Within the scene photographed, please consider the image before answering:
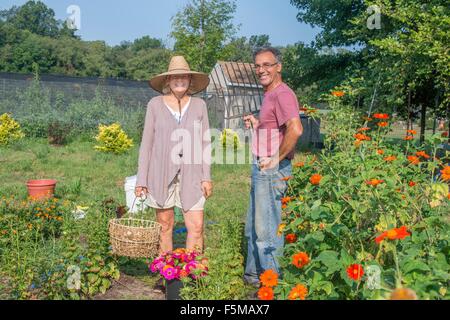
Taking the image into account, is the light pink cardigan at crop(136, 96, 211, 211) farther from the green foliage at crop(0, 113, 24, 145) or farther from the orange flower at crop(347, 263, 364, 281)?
the green foliage at crop(0, 113, 24, 145)

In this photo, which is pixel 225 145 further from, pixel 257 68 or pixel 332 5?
pixel 257 68

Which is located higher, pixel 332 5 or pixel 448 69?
pixel 332 5

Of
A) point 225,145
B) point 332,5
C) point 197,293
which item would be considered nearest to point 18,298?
point 197,293

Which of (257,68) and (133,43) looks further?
(133,43)

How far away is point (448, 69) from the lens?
Answer: 7422 millimetres

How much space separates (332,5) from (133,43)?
54712 millimetres

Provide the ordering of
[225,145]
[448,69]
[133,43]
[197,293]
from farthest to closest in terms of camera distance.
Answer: [133,43] < [225,145] < [448,69] < [197,293]

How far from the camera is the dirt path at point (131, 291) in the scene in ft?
11.3

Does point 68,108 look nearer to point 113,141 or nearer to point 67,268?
point 113,141

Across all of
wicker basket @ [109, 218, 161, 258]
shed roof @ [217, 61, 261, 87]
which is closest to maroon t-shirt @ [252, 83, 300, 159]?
wicker basket @ [109, 218, 161, 258]

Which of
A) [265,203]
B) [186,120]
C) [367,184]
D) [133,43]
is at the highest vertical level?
[133,43]

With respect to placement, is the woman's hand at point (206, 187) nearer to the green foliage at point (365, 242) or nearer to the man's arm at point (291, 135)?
the man's arm at point (291, 135)

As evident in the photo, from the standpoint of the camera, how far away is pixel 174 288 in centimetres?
317

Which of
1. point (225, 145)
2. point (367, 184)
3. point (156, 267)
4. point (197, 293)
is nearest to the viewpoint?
point (367, 184)
